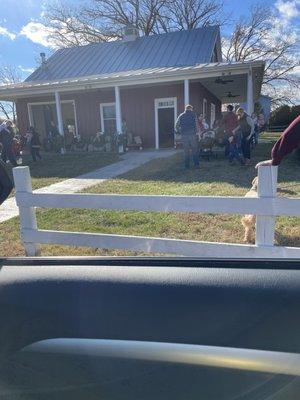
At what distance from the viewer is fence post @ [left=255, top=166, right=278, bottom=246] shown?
328 cm

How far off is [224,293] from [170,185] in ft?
23.9

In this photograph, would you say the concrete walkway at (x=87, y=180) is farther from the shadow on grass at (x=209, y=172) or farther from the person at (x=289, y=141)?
the person at (x=289, y=141)

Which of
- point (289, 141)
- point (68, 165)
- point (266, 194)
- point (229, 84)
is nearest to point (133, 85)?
point (229, 84)

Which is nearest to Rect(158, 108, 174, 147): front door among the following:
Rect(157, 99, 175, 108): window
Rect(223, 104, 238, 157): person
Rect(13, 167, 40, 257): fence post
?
Rect(157, 99, 175, 108): window

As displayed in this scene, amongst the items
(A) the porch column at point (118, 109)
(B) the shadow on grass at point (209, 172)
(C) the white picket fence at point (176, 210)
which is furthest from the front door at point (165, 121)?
(C) the white picket fence at point (176, 210)

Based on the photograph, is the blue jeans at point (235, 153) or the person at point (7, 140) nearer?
the blue jeans at point (235, 153)

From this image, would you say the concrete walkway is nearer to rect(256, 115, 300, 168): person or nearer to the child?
the child

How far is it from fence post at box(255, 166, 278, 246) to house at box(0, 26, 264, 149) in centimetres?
1219

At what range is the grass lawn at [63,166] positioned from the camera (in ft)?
36.0

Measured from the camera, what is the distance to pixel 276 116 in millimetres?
40531

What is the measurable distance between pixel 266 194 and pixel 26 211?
8.84 ft

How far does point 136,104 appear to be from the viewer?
1848 centimetres

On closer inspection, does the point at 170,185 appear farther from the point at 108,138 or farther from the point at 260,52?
the point at 260,52

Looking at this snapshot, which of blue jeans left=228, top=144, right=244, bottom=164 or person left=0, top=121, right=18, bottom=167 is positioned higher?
person left=0, top=121, right=18, bottom=167
